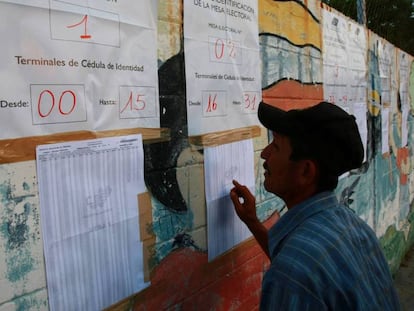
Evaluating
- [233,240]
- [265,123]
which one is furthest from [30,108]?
[233,240]

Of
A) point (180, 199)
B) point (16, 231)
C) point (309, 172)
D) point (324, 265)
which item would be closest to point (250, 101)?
point (180, 199)

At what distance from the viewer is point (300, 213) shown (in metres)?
1.53

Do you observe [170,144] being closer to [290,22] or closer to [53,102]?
[53,102]

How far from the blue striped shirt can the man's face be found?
0.28ft

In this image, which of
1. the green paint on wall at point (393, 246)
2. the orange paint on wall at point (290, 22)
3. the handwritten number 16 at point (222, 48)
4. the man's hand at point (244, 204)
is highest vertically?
the orange paint on wall at point (290, 22)

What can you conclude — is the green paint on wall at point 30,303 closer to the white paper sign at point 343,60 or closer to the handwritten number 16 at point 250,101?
the handwritten number 16 at point 250,101

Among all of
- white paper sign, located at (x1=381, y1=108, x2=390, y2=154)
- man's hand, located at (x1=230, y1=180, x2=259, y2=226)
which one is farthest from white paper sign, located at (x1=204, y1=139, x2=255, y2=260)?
white paper sign, located at (x1=381, y1=108, x2=390, y2=154)

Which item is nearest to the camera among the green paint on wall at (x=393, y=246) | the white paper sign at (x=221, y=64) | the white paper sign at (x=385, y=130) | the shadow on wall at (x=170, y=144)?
the shadow on wall at (x=170, y=144)

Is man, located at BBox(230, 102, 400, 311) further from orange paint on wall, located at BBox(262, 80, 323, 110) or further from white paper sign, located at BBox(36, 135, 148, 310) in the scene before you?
orange paint on wall, located at BBox(262, 80, 323, 110)

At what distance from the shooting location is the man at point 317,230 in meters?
1.30

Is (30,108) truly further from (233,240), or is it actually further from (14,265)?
(233,240)

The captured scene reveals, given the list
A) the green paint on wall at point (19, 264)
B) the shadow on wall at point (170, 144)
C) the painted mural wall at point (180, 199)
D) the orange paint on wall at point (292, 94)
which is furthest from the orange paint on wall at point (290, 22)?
the green paint on wall at point (19, 264)

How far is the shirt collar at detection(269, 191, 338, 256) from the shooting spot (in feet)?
4.97

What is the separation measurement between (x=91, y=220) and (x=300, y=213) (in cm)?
69
